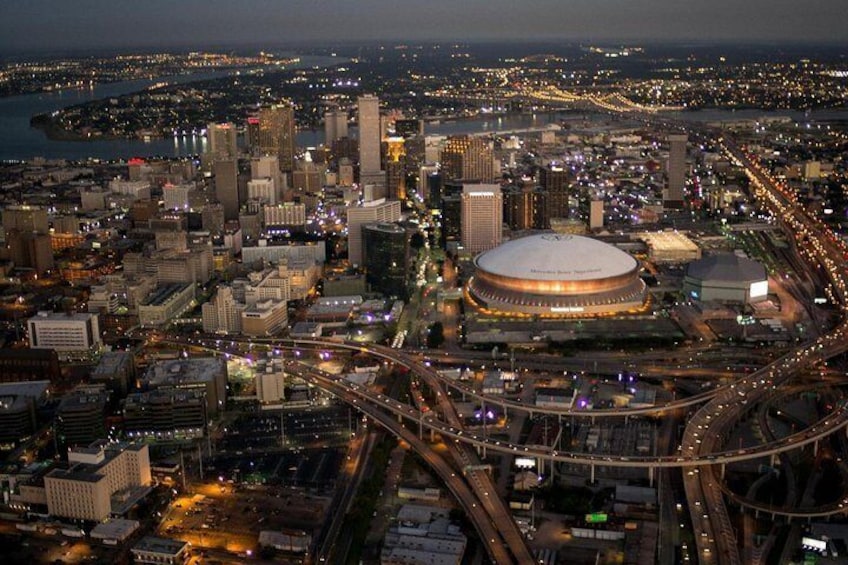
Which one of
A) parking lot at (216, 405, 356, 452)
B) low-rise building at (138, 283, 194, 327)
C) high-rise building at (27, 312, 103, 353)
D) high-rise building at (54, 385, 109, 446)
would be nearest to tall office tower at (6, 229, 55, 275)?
low-rise building at (138, 283, 194, 327)

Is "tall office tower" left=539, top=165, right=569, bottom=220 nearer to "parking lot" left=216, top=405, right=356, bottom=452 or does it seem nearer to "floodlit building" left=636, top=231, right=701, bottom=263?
"floodlit building" left=636, top=231, right=701, bottom=263

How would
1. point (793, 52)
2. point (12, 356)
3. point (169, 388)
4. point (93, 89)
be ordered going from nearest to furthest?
point (169, 388) → point (12, 356) → point (93, 89) → point (793, 52)

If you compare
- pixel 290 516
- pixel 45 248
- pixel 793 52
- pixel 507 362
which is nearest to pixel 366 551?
pixel 290 516

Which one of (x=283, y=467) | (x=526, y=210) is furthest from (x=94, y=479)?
(x=526, y=210)

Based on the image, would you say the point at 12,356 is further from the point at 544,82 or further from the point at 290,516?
the point at 544,82

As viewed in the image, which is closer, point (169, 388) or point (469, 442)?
point (469, 442)

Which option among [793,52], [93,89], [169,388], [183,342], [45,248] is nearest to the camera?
[169,388]

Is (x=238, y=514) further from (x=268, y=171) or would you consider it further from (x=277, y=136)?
(x=277, y=136)

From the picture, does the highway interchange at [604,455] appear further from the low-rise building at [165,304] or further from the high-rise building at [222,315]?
the low-rise building at [165,304]
